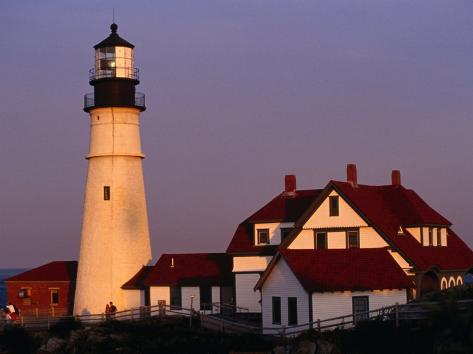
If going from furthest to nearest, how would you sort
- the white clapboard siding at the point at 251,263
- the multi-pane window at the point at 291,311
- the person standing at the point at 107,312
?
the white clapboard siding at the point at 251,263 < the person standing at the point at 107,312 < the multi-pane window at the point at 291,311

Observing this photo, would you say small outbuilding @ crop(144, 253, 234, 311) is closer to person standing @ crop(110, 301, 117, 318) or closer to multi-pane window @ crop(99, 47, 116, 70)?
person standing @ crop(110, 301, 117, 318)

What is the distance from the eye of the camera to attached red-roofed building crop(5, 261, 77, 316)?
178 ft

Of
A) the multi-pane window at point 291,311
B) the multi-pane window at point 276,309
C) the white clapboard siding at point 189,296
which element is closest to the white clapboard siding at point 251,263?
the white clapboard siding at point 189,296

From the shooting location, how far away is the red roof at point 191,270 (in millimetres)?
49156

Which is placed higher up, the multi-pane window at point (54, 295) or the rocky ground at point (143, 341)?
the multi-pane window at point (54, 295)

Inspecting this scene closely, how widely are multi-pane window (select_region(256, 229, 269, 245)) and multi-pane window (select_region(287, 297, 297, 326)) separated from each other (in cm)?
803

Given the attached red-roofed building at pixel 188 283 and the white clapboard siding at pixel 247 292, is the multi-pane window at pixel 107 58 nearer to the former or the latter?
the attached red-roofed building at pixel 188 283

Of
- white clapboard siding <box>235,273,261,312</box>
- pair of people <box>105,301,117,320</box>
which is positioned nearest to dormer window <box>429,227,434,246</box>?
white clapboard siding <box>235,273,261,312</box>

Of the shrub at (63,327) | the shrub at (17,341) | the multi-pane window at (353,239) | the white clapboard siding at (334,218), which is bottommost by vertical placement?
the shrub at (17,341)

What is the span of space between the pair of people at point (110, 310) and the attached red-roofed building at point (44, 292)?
16.4 ft

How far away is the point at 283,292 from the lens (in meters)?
40.7

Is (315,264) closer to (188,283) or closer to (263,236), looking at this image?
(263,236)

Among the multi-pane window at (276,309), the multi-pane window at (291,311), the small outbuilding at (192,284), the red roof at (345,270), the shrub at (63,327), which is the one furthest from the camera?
the small outbuilding at (192,284)

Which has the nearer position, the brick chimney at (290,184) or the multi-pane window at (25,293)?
the brick chimney at (290,184)
